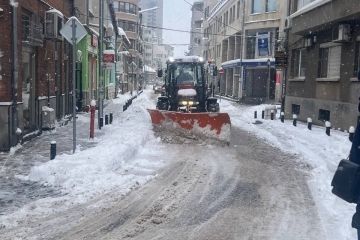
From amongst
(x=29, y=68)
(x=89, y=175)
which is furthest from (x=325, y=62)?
(x=89, y=175)

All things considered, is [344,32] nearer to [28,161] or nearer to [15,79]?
[15,79]

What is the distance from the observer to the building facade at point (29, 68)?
9.95m

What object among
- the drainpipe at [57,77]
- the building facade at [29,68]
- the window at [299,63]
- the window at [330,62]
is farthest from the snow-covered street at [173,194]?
the window at [299,63]

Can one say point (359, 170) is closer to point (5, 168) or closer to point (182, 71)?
point (5, 168)

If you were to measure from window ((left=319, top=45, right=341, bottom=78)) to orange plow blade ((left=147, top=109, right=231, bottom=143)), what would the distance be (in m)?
6.19

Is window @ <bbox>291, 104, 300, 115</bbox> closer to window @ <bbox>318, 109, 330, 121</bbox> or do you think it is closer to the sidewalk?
window @ <bbox>318, 109, 330, 121</bbox>

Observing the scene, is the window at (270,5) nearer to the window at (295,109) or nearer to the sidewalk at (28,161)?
the window at (295,109)

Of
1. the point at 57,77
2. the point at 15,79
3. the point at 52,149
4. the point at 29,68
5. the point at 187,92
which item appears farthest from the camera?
the point at 187,92

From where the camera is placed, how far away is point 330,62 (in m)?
16.5

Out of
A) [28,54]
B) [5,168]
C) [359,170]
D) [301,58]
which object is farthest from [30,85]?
[301,58]

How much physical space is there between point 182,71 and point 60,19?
5646mm

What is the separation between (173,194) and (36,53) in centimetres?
863

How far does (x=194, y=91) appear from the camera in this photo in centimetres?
1647

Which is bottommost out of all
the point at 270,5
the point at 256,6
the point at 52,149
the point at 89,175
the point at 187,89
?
the point at 89,175
